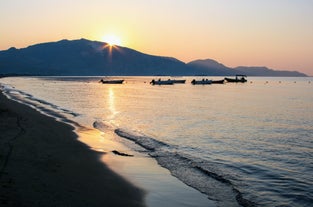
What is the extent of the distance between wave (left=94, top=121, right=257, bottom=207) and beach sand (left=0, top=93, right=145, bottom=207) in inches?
118

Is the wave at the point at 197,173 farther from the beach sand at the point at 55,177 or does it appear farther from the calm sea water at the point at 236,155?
the beach sand at the point at 55,177

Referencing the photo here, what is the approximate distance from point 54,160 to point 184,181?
6.45m

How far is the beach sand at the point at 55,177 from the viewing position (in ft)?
39.7

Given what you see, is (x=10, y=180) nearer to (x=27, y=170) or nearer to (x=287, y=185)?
(x=27, y=170)

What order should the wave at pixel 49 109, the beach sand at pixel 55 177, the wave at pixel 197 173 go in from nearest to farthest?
the beach sand at pixel 55 177, the wave at pixel 197 173, the wave at pixel 49 109

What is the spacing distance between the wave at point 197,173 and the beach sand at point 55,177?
118 inches

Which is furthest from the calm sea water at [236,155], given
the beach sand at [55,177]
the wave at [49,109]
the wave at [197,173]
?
the wave at [49,109]

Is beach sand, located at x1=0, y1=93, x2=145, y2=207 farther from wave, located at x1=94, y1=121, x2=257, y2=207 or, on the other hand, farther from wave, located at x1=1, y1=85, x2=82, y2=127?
wave, located at x1=1, y1=85, x2=82, y2=127

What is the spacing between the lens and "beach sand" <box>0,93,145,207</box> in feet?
39.7

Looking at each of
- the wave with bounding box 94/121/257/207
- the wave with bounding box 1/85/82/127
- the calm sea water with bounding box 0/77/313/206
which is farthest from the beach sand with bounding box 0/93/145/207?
the wave with bounding box 1/85/82/127

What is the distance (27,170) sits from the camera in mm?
15117

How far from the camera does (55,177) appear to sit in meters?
14.9

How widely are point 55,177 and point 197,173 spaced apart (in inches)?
275

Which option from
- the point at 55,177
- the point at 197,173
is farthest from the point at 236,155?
the point at 55,177
